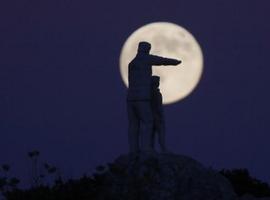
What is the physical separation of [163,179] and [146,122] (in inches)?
71.3

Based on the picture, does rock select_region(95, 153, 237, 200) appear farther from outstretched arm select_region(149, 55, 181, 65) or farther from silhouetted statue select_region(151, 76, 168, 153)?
outstretched arm select_region(149, 55, 181, 65)

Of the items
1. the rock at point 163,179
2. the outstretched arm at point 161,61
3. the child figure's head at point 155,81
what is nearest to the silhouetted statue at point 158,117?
the child figure's head at point 155,81

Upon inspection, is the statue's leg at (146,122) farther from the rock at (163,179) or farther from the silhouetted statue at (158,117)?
the rock at (163,179)

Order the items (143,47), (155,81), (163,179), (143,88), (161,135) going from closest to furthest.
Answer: (163,179)
(143,88)
(143,47)
(155,81)
(161,135)

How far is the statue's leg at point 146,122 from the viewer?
23.7 m

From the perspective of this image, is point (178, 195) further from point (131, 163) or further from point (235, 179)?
point (235, 179)

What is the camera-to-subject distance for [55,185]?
2545 centimetres

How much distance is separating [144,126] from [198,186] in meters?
2.17

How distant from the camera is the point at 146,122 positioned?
23766mm

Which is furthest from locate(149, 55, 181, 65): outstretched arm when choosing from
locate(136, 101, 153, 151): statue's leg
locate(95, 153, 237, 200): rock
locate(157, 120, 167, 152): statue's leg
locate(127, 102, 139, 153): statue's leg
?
locate(95, 153, 237, 200): rock

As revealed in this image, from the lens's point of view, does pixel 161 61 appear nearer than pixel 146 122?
Yes

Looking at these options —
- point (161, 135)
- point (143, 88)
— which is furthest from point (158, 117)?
point (143, 88)

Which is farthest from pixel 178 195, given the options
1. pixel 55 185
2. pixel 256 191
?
pixel 256 191

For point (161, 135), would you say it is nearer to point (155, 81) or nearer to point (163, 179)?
point (155, 81)
